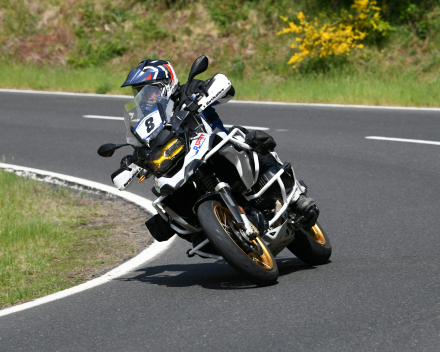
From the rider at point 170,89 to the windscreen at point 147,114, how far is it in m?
0.01

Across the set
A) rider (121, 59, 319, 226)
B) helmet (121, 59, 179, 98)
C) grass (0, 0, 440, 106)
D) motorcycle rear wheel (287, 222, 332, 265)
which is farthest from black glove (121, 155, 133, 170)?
grass (0, 0, 440, 106)

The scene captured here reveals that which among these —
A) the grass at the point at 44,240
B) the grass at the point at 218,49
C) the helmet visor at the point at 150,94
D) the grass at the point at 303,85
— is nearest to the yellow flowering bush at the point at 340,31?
the grass at the point at 218,49

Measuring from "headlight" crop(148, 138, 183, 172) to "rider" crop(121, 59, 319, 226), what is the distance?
40 centimetres

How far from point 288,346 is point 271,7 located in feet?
60.7

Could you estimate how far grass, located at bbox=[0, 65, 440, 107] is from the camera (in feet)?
48.2

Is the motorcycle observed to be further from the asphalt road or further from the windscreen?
the asphalt road

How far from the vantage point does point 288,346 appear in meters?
3.94

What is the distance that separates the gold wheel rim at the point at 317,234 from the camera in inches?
235

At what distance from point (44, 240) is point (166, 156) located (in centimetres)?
268

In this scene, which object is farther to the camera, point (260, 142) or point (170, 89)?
point (170, 89)

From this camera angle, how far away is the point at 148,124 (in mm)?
5184

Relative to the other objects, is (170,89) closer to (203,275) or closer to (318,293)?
(203,275)

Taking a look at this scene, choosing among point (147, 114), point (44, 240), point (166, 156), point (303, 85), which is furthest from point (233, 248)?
point (303, 85)

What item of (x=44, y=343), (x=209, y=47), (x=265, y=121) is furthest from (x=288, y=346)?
(x=209, y=47)
